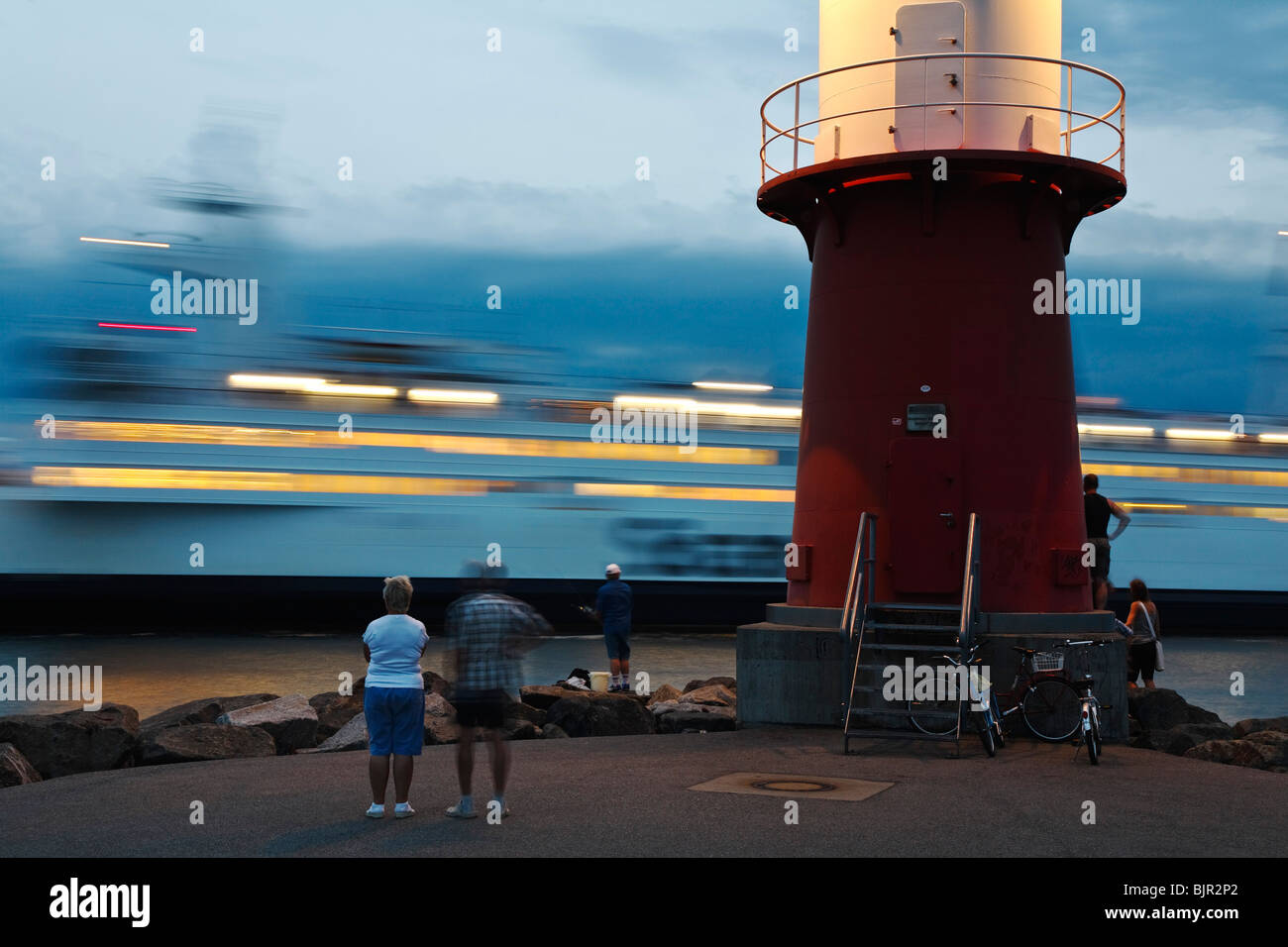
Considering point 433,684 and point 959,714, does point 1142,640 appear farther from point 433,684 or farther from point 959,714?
point 433,684

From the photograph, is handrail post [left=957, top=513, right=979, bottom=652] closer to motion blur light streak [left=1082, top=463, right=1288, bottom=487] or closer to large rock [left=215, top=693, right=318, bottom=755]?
large rock [left=215, top=693, right=318, bottom=755]

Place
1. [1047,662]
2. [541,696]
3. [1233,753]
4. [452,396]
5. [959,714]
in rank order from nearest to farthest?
[959,714] → [1233,753] → [1047,662] → [541,696] → [452,396]

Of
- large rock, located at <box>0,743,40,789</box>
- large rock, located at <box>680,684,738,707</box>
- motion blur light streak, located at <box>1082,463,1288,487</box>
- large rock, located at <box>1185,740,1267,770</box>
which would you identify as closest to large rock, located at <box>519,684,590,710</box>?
large rock, located at <box>680,684,738,707</box>

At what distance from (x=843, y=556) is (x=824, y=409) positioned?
62.6 inches

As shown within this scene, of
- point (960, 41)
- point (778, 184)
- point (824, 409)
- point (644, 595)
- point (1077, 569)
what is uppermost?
point (960, 41)

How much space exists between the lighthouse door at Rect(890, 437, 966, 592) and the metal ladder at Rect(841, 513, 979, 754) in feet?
0.62

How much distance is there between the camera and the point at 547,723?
14406mm

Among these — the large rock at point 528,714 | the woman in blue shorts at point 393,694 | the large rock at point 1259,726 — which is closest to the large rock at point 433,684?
the large rock at point 528,714

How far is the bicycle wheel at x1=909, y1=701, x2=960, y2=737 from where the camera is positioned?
1240 cm

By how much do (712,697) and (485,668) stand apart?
9369 mm

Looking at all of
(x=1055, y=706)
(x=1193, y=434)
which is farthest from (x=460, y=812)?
(x=1193, y=434)

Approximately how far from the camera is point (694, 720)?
578 inches

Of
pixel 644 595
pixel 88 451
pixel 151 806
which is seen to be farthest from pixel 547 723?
pixel 88 451
